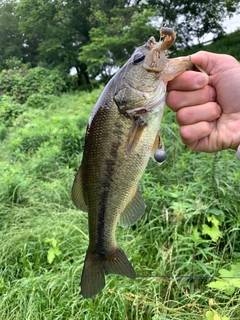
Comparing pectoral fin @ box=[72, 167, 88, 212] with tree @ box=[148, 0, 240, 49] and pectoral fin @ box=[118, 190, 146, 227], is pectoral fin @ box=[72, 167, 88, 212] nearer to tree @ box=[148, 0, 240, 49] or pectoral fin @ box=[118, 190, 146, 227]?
pectoral fin @ box=[118, 190, 146, 227]

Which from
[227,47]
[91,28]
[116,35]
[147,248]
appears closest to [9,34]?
[91,28]

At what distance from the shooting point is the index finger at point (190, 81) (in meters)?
1.51

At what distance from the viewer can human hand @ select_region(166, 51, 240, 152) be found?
5.30 feet

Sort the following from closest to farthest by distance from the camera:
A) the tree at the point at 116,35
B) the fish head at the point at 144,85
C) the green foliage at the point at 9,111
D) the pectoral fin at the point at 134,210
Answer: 1. the fish head at the point at 144,85
2. the pectoral fin at the point at 134,210
3. the green foliage at the point at 9,111
4. the tree at the point at 116,35

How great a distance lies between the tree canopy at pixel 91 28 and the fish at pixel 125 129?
15.3 metres

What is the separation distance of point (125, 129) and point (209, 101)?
551 millimetres

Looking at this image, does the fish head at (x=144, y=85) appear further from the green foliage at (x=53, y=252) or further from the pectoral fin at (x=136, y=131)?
the green foliage at (x=53, y=252)

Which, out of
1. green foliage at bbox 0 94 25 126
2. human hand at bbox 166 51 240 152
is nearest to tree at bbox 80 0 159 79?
green foliage at bbox 0 94 25 126

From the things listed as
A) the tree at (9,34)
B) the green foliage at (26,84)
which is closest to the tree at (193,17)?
the green foliage at (26,84)

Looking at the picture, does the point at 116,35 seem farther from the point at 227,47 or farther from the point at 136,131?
the point at 136,131

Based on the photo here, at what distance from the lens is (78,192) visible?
63.4 inches

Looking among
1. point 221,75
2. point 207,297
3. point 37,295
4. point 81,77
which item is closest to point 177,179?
point 207,297

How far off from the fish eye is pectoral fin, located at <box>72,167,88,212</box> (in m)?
0.60

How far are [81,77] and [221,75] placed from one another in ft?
81.9
